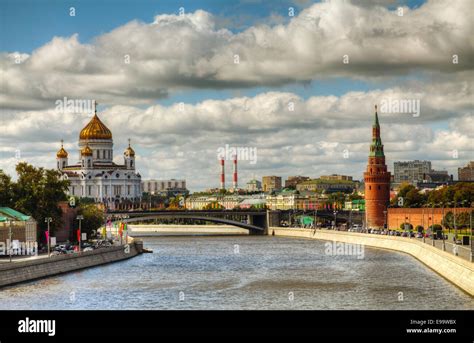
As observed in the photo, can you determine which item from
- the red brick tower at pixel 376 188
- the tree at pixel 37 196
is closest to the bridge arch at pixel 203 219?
the red brick tower at pixel 376 188

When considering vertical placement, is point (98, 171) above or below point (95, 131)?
below

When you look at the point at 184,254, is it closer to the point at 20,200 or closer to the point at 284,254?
the point at 284,254

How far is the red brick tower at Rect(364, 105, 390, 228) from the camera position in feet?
399

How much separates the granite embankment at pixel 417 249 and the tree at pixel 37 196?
24034 mm

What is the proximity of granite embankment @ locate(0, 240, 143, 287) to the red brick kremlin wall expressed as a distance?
121 ft

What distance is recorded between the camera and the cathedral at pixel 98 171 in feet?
569

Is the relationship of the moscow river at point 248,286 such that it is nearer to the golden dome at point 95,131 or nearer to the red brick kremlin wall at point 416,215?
the red brick kremlin wall at point 416,215

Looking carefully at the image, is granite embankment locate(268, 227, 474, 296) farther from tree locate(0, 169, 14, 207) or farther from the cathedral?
the cathedral

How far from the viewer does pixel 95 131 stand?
17288 cm

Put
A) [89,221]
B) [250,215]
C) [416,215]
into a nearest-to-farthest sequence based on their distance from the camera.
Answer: [89,221] < [416,215] < [250,215]
